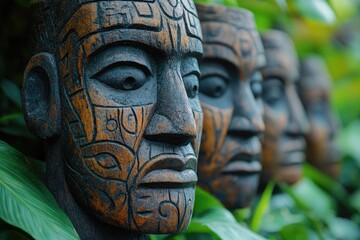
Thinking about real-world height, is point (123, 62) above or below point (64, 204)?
above

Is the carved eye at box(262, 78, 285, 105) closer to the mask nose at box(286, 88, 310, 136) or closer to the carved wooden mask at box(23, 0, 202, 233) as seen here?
the mask nose at box(286, 88, 310, 136)

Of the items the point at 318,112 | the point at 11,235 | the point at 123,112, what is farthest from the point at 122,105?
the point at 318,112

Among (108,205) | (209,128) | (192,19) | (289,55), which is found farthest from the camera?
(289,55)

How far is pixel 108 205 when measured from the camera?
1.90 m

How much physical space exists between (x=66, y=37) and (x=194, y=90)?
404 mm

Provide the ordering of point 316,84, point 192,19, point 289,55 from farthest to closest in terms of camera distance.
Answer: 1. point 316,84
2. point 289,55
3. point 192,19

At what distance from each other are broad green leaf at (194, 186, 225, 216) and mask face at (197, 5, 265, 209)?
0.14m

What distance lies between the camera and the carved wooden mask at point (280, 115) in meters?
3.32

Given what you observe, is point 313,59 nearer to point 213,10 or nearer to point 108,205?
point 213,10

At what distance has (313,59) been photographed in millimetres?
4344

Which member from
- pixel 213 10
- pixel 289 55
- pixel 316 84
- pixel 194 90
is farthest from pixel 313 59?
pixel 194 90

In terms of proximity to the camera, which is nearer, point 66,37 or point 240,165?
point 66,37

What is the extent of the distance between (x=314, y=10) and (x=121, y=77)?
1.37 metres

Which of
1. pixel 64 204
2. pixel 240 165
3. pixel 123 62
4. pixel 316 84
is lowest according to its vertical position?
pixel 316 84
